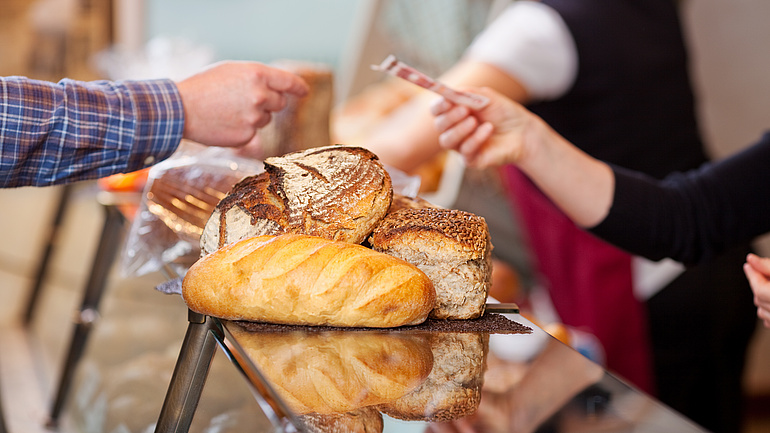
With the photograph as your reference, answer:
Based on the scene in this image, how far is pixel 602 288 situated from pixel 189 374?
141cm

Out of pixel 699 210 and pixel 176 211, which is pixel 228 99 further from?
pixel 699 210

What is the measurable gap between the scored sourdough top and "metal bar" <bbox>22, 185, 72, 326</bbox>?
184 centimetres

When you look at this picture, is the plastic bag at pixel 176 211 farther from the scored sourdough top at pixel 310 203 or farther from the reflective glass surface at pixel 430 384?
the reflective glass surface at pixel 430 384

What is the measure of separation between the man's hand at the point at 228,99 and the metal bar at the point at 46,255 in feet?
5.12

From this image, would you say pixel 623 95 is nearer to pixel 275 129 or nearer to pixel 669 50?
pixel 669 50

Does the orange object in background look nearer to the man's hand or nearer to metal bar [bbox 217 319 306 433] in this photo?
the man's hand

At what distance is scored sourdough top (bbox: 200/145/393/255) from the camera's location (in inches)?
29.0

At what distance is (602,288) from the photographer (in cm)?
190

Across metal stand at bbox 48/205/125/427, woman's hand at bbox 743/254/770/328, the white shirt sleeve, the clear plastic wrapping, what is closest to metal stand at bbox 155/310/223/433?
the clear plastic wrapping

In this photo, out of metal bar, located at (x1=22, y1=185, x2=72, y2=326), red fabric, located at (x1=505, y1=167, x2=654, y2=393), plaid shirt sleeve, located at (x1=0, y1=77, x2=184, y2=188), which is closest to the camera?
plaid shirt sleeve, located at (x1=0, y1=77, x2=184, y2=188)

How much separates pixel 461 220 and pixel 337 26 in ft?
8.52

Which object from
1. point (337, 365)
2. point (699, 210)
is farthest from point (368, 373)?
point (699, 210)

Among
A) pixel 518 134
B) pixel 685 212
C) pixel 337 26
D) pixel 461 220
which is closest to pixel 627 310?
pixel 685 212

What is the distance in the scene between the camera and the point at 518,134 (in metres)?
1.12
